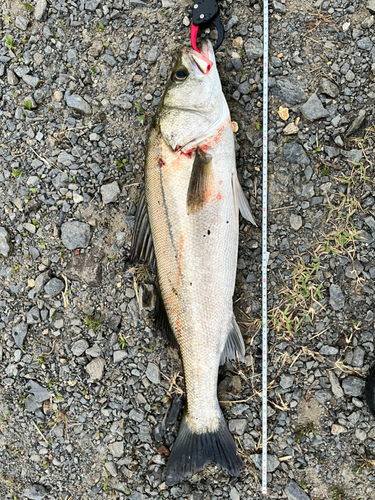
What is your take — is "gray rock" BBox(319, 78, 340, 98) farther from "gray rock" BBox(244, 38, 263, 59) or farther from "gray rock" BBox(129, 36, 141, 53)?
"gray rock" BBox(129, 36, 141, 53)

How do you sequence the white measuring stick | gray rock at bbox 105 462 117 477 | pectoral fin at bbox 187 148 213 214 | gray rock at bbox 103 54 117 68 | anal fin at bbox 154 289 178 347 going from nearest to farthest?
pectoral fin at bbox 187 148 213 214 → anal fin at bbox 154 289 178 347 → the white measuring stick → gray rock at bbox 105 462 117 477 → gray rock at bbox 103 54 117 68

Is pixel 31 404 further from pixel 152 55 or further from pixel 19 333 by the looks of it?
pixel 152 55

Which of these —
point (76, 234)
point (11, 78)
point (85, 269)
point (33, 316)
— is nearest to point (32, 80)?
point (11, 78)

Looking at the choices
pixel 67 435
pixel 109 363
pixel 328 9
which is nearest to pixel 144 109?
pixel 328 9

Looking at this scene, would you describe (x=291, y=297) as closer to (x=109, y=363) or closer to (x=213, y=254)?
(x=213, y=254)

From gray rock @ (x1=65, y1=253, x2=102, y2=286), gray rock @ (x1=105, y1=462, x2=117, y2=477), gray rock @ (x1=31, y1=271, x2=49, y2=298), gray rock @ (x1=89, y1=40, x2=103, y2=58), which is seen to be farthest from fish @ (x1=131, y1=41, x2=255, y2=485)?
gray rock @ (x1=31, y1=271, x2=49, y2=298)

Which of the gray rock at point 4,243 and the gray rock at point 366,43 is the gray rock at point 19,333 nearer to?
the gray rock at point 4,243
